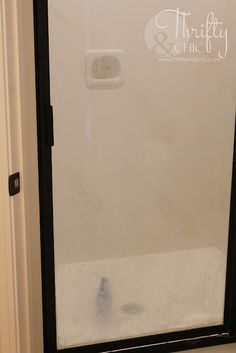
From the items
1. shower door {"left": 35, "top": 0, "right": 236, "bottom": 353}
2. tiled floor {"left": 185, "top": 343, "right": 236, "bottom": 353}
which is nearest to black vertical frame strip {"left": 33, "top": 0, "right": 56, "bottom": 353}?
shower door {"left": 35, "top": 0, "right": 236, "bottom": 353}

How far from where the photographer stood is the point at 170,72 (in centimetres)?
191

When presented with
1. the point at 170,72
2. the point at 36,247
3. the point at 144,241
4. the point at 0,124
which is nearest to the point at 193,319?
the point at 144,241

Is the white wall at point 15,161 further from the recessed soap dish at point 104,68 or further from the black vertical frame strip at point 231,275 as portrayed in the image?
the black vertical frame strip at point 231,275

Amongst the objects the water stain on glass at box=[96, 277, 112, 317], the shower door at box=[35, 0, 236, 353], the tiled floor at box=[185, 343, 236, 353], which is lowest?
the tiled floor at box=[185, 343, 236, 353]

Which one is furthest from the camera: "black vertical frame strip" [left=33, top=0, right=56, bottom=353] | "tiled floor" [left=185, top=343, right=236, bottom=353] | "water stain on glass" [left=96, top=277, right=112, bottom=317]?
"tiled floor" [left=185, top=343, right=236, bottom=353]

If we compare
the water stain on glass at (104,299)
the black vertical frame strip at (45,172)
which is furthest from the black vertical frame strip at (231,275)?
the black vertical frame strip at (45,172)

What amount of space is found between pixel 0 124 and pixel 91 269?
2.84 feet

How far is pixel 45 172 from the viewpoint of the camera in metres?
1.84

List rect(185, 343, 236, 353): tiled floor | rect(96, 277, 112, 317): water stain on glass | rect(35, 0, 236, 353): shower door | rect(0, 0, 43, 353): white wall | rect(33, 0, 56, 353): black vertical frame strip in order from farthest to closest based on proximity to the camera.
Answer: rect(185, 343, 236, 353): tiled floor
rect(96, 277, 112, 317): water stain on glass
rect(35, 0, 236, 353): shower door
rect(33, 0, 56, 353): black vertical frame strip
rect(0, 0, 43, 353): white wall

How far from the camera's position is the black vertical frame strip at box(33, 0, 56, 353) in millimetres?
1717

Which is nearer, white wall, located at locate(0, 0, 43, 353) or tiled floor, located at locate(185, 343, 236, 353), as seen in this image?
white wall, located at locate(0, 0, 43, 353)

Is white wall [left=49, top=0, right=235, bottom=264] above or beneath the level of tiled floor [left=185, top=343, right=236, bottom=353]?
above

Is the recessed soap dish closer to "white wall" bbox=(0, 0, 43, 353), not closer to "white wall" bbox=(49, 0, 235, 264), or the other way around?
"white wall" bbox=(49, 0, 235, 264)

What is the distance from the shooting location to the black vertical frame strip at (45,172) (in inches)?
67.6
